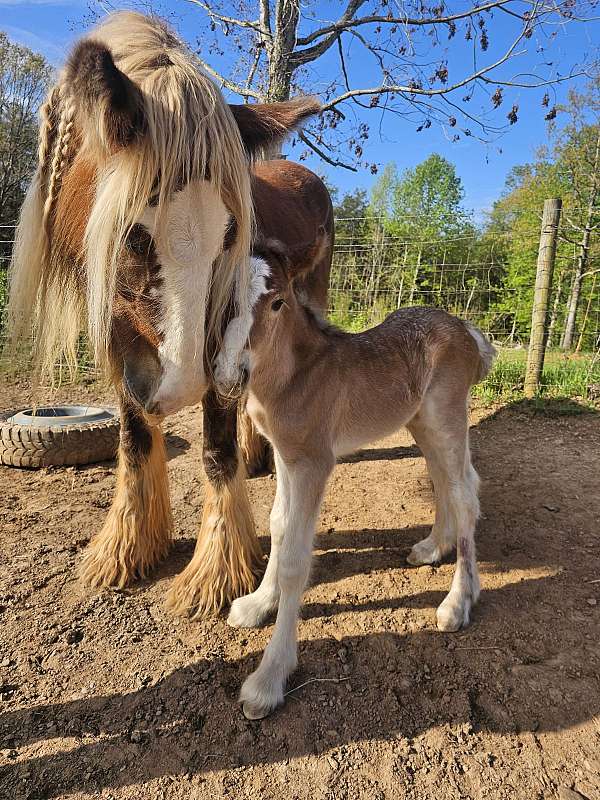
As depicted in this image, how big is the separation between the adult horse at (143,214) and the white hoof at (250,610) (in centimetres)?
14

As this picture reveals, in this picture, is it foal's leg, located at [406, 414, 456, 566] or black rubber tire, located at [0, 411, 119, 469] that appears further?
black rubber tire, located at [0, 411, 119, 469]

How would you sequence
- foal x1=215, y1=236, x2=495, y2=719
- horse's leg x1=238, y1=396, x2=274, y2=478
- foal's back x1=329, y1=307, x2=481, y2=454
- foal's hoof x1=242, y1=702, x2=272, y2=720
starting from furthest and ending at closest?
horse's leg x1=238, y1=396, x2=274, y2=478 → foal's back x1=329, y1=307, x2=481, y2=454 → foal x1=215, y1=236, x2=495, y2=719 → foal's hoof x1=242, y1=702, x2=272, y2=720

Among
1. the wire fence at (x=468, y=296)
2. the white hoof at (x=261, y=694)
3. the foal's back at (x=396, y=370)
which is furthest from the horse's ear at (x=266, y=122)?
the wire fence at (x=468, y=296)

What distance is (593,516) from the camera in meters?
3.56

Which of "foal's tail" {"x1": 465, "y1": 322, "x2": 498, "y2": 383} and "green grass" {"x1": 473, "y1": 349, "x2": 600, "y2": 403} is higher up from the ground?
"foal's tail" {"x1": 465, "y1": 322, "x2": 498, "y2": 383}

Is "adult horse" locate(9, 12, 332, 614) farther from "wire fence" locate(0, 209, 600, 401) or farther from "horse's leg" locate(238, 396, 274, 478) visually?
"wire fence" locate(0, 209, 600, 401)

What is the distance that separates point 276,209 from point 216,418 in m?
1.76

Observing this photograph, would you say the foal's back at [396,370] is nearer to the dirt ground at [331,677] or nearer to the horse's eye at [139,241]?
the dirt ground at [331,677]

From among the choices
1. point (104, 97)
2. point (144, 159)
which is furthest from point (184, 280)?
point (104, 97)

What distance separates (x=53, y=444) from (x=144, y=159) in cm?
302

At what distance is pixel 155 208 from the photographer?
169 centimetres

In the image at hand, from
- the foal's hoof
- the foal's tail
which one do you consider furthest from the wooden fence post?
the foal's hoof

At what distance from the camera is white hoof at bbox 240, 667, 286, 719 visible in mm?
1942

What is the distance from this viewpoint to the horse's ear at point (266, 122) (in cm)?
223
